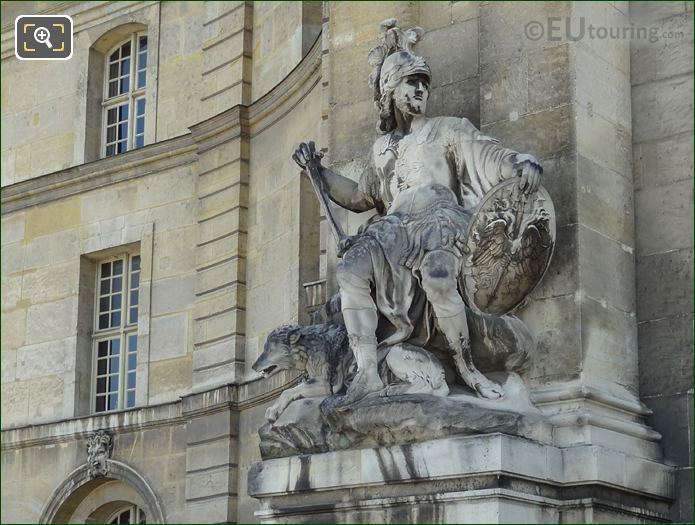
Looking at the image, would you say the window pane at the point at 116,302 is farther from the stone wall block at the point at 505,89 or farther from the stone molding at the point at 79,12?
the stone wall block at the point at 505,89

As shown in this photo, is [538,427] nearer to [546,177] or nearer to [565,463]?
[565,463]

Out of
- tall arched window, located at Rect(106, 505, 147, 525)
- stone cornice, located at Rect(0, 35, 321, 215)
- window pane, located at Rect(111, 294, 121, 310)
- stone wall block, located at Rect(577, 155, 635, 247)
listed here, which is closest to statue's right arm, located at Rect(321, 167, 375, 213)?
stone wall block, located at Rect(577, 155, 635, 247)

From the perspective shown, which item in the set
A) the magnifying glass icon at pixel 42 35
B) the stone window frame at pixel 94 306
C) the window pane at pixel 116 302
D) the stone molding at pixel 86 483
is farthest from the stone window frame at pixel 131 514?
the magnifying glass icon at pixel 42 35

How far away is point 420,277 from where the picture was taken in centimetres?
1055

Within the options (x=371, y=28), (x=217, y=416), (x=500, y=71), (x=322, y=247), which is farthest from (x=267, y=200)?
(x=500, y=71)

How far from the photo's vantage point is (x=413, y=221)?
1077 cm

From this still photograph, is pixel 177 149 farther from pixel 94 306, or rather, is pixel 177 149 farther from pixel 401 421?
pixel 401 421

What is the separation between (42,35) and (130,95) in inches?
125

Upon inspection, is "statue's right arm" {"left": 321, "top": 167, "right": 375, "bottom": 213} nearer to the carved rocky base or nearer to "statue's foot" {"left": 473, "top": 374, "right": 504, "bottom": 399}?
the carved rocky base

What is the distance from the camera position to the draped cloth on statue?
34.9ft

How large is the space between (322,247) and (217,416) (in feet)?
15.2

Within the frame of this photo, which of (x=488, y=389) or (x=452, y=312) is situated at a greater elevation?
(x=452, y=312)

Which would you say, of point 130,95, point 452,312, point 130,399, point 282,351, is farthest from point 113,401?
point 452,312
